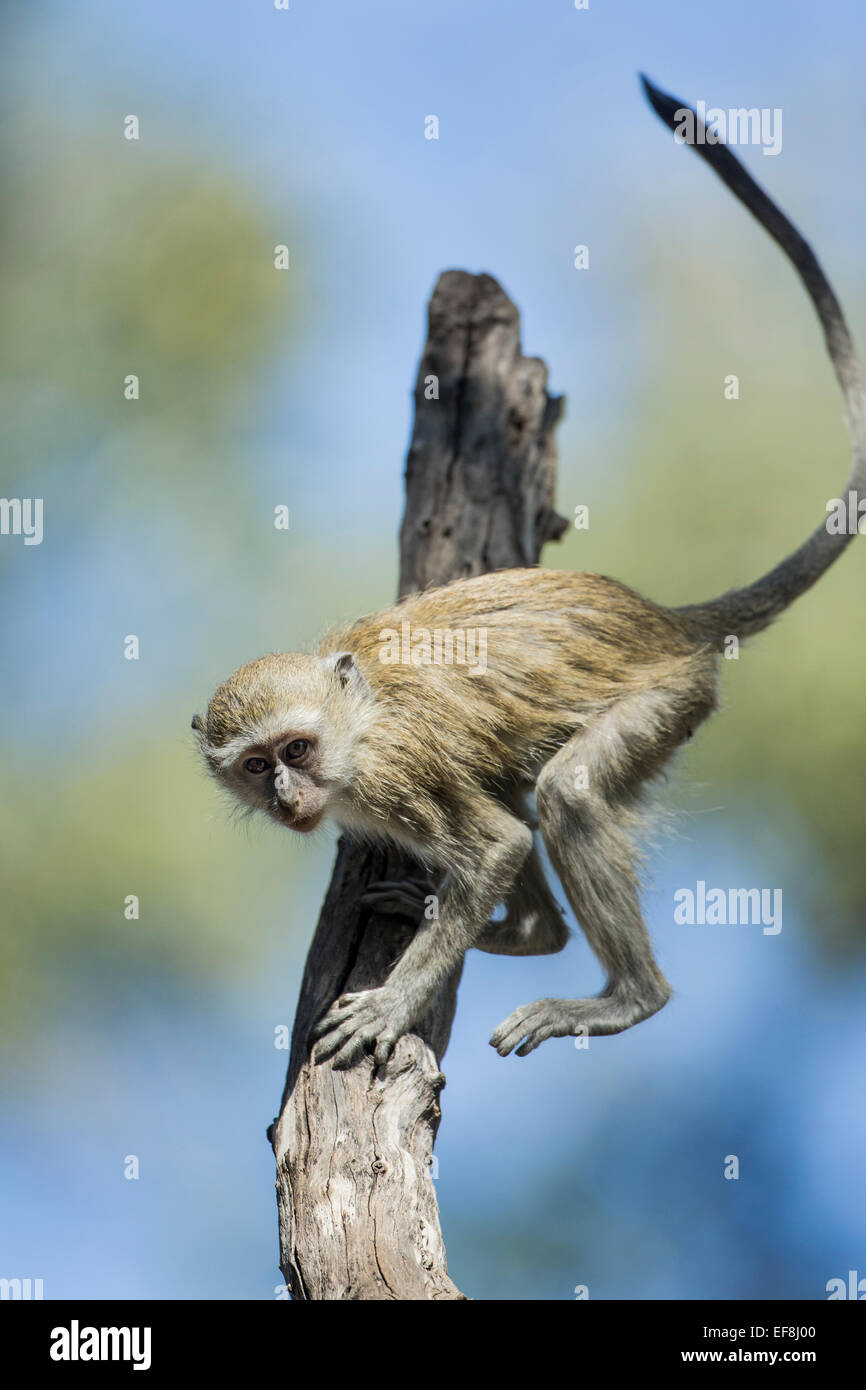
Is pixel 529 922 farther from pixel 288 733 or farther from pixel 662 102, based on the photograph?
pixel 662 102

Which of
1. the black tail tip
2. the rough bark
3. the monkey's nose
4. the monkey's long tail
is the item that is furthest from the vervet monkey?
the black tail tip

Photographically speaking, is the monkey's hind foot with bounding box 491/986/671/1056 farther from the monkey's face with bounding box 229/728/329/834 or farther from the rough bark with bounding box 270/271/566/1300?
the monkey's face with bounding box 229/728/329/834

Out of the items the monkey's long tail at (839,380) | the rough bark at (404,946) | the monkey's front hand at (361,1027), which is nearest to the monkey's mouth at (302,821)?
the rough bark at (404,946)

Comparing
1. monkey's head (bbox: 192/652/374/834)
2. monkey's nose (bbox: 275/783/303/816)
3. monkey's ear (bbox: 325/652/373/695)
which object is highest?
monkey's ear (bbox: 325/652/373/695)

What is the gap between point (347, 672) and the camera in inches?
275

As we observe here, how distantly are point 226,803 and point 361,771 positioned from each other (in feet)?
3.30

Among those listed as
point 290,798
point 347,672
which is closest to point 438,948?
point 290,798

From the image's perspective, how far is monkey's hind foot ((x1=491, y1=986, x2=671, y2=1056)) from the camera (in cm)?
682

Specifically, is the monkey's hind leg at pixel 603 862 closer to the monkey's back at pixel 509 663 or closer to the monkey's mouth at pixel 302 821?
the monkey's back at pixel 509 663

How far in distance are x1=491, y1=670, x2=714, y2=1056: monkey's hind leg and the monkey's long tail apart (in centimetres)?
132

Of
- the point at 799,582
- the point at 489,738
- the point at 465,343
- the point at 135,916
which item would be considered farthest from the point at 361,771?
the point at 135,916

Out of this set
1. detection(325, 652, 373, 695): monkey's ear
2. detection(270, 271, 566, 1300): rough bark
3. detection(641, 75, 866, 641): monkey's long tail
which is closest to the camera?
detection(270, 271, 566, 1300): rough bark

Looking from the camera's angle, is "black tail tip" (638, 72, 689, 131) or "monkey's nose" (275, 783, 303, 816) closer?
"monkey's nose" (275, 783, 303, 816)

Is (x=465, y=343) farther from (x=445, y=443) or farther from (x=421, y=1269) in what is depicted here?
(x=421, y=1269)
